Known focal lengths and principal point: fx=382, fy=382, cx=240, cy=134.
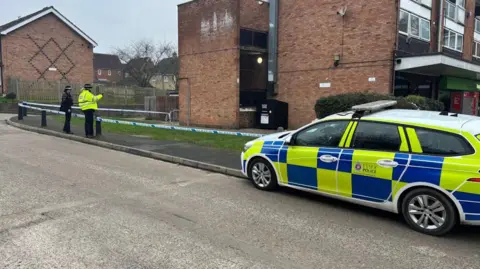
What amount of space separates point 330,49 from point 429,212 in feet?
42.6

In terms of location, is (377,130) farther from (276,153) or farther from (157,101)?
(157,101)

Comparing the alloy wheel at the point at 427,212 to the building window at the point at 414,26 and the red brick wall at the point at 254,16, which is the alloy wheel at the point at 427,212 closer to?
Result: the building window at the point at 414,26

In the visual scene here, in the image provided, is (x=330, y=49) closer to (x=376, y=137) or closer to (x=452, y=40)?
(x=452, y=40)

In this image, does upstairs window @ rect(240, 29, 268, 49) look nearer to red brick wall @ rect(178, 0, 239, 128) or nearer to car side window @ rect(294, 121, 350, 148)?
red brick wall @ rect(178, 0, 239, 128)

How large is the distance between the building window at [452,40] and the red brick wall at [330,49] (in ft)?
23.0

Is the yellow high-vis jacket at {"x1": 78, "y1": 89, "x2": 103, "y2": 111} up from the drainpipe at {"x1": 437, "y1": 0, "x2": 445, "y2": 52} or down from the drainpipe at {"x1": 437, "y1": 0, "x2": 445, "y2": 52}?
down

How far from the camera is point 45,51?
3472 cm

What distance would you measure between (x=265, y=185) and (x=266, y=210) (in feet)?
3.45

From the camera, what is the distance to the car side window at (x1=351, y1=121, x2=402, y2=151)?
15.7 ft

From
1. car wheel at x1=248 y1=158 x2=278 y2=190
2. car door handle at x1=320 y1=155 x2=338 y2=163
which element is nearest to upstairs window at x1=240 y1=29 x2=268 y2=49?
car wheel at x1=248 y1=158 x2=278 y2=190

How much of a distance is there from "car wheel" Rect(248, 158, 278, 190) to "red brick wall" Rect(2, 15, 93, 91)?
105 feet

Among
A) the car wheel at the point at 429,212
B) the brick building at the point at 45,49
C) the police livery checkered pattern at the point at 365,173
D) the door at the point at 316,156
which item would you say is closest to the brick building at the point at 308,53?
the door at the point at 316,156

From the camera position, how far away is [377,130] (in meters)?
4.98

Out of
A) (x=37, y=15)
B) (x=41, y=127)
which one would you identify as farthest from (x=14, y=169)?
(x=37, y=15)
